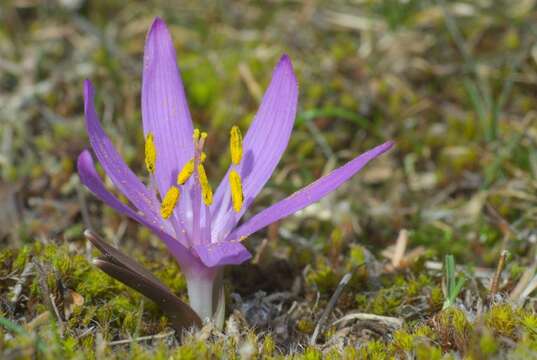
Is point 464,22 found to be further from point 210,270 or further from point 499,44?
point 210,270

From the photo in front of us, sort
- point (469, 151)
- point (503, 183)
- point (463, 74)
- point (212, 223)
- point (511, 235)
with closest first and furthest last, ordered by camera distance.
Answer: point (212, 223) < point (511, 235) < point (503, 183) < point (469, 151) < point (463, 74)

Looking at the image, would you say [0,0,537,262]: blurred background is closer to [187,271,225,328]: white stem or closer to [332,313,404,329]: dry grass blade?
[332,313,404,329]: dry grass blade

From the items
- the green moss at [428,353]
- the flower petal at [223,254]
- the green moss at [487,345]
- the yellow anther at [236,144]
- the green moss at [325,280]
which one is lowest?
the green moss at [325,280]

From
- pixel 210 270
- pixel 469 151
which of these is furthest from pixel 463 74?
pixel 210 270

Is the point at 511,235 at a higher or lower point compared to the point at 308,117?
lower

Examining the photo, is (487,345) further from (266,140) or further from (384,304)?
(266,140)

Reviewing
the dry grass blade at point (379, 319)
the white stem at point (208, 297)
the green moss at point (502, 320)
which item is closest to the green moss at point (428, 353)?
the green moss at point (502, 320)

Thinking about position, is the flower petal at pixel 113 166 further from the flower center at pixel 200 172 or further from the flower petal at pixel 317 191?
the flower petal at pixel 317 191

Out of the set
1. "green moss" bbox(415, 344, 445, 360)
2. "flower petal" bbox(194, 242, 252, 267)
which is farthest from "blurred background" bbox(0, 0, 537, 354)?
"green moss" bbox(415, 344, 445, 360)
